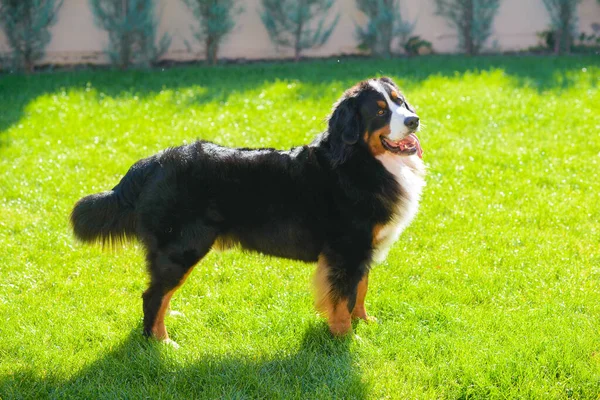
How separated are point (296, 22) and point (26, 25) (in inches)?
195

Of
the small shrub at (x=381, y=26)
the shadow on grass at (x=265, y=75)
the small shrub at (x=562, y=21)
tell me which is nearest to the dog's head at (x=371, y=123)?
the shadow on grass at (x=265, y=75)

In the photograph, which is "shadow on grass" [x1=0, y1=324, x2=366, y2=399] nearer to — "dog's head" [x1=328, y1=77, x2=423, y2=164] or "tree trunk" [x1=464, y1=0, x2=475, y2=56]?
"dog's head" [x1=328, y1=77, x2=423, y2=164]

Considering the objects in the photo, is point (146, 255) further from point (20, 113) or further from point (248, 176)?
point (20, 113)

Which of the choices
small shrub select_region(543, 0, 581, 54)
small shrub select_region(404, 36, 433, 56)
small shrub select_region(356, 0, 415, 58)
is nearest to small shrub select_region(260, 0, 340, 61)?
small shrub select_region(356, 0, 415, 58)

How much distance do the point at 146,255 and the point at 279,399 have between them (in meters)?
1.18

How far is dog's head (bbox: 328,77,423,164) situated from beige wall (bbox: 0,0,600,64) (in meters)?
9.23

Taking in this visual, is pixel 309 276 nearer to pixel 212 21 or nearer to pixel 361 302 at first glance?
pixel 361 302

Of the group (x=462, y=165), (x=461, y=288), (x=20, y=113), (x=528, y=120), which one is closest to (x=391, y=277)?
(x=461, y=288)

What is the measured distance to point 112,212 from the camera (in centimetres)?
370

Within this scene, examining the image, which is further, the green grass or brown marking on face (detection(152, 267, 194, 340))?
brown marking on face (detection(152, 267, 194, 340))

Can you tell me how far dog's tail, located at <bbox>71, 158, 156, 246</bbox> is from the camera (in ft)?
12.1

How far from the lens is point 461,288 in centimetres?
432

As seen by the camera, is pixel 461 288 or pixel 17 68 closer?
pixel 461 288

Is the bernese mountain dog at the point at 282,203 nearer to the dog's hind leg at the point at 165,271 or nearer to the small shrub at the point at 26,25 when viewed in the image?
the dog's hind leg at the point at 165,271
